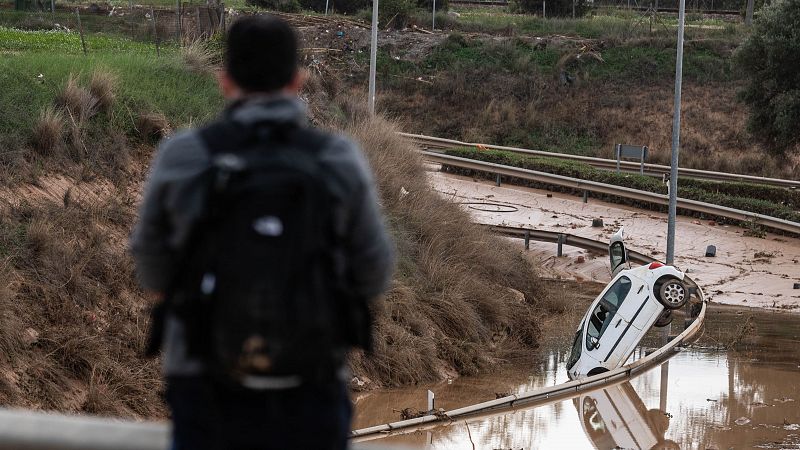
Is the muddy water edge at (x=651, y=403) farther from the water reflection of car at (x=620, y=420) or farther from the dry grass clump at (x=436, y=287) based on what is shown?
the dry grass clump at (x=436, y=287)

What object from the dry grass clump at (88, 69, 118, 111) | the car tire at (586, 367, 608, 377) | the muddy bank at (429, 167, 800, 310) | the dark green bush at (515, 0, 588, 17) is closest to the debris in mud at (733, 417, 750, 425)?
the car tire at (586, 367, 608, 377)

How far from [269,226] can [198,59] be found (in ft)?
75.2

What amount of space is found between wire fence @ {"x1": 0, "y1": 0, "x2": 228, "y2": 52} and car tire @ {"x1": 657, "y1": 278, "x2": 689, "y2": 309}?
13563 millimetres

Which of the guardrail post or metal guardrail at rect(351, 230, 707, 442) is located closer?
metal guardrail at rect(351, 230, 707, 442)

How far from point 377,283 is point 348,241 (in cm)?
14

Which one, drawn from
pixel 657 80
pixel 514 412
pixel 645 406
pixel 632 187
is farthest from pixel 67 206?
pixel 657 80

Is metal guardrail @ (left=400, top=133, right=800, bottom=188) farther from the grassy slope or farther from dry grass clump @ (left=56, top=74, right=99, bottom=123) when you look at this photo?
dry grass clump @ (left=56, top=74, right=99, bottom=123)

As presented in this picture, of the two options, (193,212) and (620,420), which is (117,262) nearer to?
(620,420)

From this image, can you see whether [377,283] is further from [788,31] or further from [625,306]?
[788,31]

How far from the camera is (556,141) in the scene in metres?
51.6

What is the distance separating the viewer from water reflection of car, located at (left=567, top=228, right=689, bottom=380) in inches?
773

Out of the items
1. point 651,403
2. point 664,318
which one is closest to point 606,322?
point 664,318

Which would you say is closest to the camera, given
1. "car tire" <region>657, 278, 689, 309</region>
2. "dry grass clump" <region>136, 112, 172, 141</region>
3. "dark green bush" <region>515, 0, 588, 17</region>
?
"car tire" <region>657, 278, 689, 309</region>

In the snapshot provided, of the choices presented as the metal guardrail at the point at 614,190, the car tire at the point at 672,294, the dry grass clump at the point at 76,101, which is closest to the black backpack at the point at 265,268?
the dry grass clump at the point at 76,101
